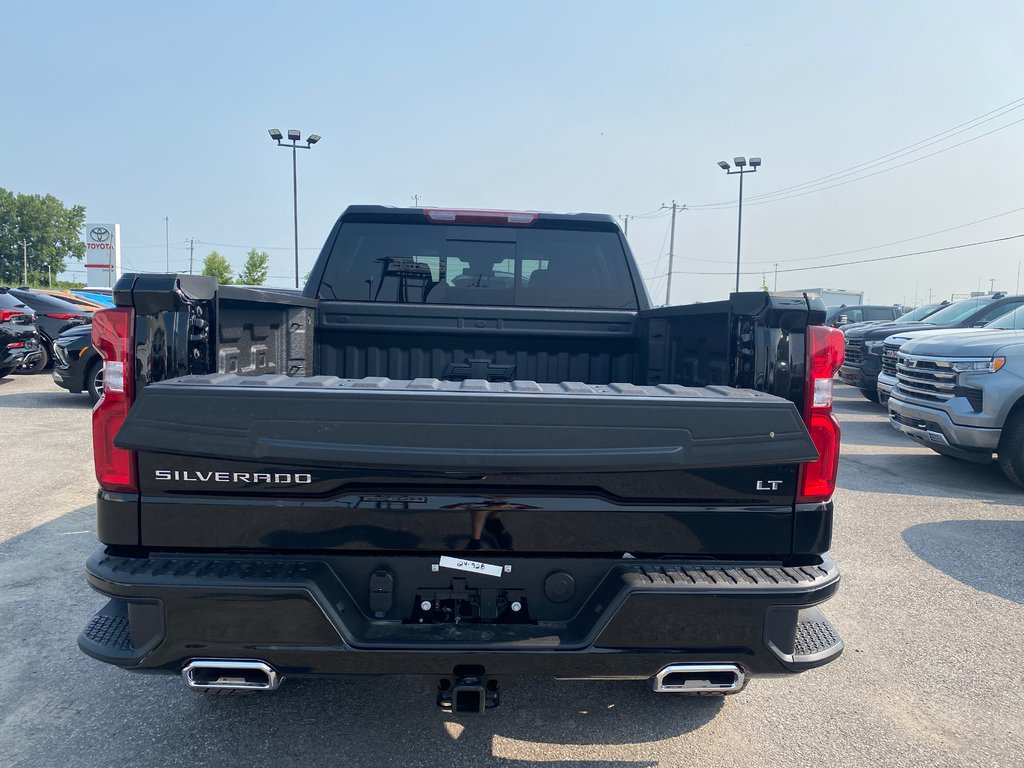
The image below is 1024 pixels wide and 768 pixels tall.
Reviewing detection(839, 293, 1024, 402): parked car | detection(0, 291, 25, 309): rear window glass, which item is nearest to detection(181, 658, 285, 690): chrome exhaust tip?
detection(839, 293, 1024, 402): parked car

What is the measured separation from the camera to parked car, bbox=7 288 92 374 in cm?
1458

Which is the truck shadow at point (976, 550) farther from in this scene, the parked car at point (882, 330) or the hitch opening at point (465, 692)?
the parked car at point (882, 330)

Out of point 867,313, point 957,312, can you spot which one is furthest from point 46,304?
point 867,313

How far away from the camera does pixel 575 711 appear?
3031mm

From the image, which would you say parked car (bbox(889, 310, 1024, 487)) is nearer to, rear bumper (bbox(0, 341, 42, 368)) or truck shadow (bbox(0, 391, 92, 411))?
truck shadow (bbox(0, 391, 92, 411))

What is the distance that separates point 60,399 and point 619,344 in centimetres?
1131

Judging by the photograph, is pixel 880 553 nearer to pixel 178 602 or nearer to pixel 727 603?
pixel 727 603

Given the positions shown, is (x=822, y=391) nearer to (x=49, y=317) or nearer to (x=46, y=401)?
(x=46, y=401)

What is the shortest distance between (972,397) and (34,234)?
12112cm

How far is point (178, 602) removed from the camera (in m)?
2.10

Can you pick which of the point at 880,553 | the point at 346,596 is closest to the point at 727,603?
the point at 346,596

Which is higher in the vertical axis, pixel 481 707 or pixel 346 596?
pixel 346 596

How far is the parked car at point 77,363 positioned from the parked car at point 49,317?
4.04 meters

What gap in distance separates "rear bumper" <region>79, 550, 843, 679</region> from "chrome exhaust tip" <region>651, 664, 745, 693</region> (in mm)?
34
